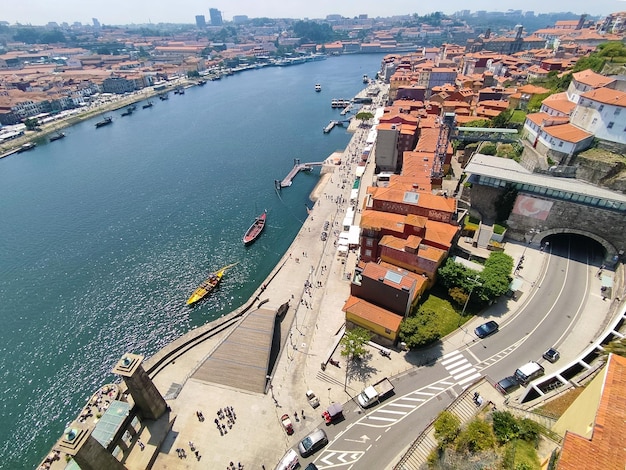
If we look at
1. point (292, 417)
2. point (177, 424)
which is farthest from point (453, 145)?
point (177, 424)

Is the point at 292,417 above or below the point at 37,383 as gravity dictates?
above

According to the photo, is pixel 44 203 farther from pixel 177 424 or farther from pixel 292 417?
pixel 292 417

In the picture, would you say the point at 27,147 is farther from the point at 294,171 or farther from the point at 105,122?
the point at 294,171

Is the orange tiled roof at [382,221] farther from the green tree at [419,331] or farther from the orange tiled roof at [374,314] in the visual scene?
the green tree at [419,331]

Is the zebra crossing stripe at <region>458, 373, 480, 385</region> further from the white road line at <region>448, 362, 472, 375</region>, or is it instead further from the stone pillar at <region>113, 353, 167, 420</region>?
the stone pillar at <region>113, 353, 167, 420</region>

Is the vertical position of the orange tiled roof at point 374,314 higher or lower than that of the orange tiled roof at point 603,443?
lower

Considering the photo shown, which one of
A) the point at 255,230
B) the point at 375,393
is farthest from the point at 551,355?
the point at 255,230

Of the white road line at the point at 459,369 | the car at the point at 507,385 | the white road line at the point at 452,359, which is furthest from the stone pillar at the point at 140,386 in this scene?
the car at the point at 507,385
